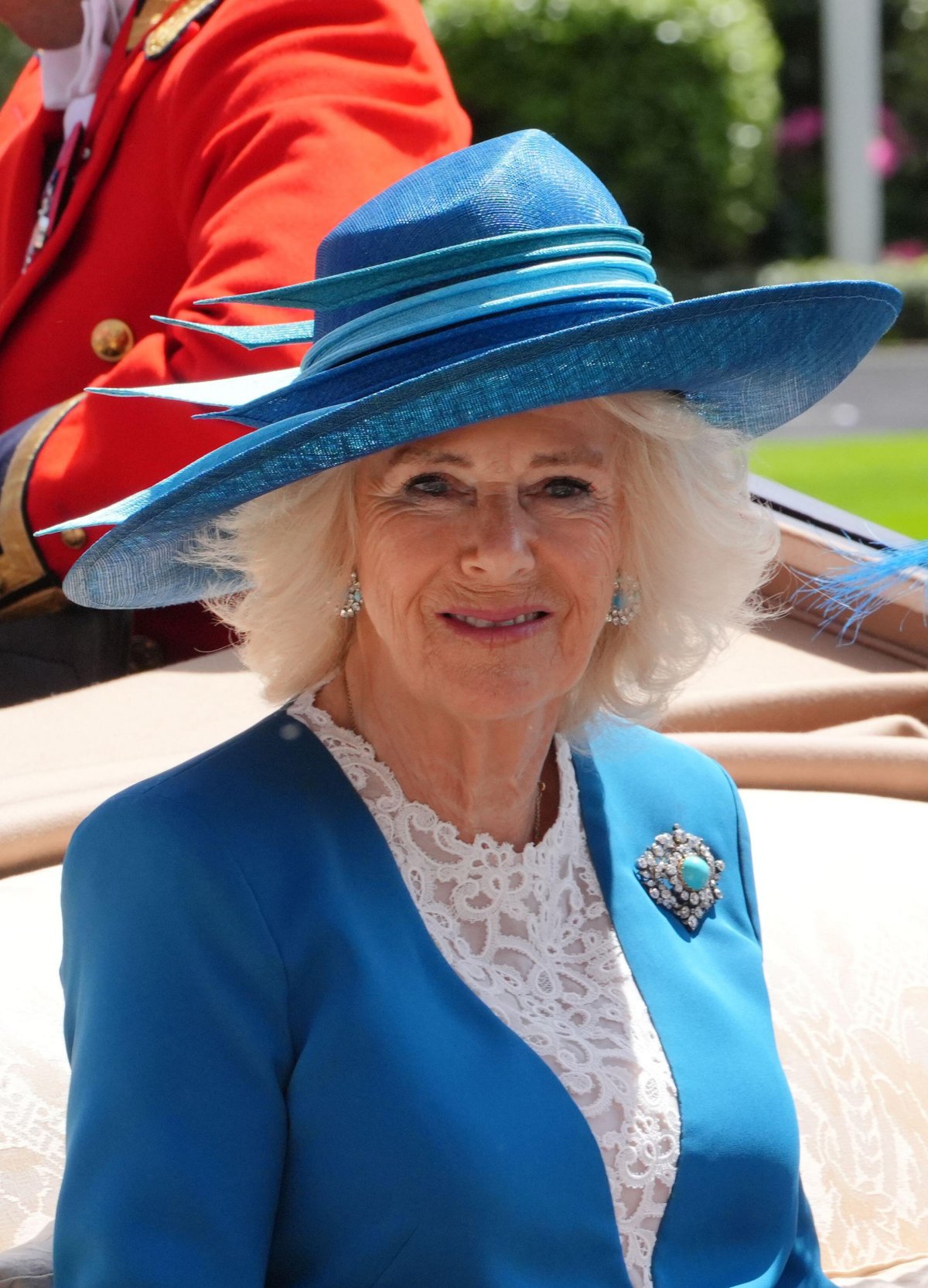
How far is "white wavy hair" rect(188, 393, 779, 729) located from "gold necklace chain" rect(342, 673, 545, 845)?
0.05 metres

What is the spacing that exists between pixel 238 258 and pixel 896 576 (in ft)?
3.54

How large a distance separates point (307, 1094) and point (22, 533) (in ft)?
4.57

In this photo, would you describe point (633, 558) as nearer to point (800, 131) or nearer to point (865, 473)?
point (865, 473)

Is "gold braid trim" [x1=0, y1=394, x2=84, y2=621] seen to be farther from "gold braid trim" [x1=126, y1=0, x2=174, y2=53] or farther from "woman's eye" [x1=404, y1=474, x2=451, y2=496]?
"woman's eye" [x1=404, y1=474, x2=451, y2=496]

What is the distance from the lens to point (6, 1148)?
75.6 inches

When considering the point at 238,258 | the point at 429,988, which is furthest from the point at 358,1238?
the point at 238,258

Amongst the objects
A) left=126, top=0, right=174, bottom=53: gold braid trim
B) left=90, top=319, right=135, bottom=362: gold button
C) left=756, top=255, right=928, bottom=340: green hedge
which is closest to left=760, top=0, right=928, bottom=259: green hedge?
left=756, top=255, right=928, bottom=340: green hedge

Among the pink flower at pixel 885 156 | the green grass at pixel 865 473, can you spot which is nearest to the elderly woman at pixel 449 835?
the green grass at pixel 865 473

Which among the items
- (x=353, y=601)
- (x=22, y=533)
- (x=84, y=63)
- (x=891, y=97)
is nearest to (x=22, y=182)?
(x=84, y=63)

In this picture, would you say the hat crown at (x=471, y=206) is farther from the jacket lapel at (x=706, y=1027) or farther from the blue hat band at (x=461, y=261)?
the jacket lapel at (x=706, y=1027)

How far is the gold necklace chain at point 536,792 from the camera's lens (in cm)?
192

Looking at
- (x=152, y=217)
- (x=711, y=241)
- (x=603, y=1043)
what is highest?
(x=711, y=241)

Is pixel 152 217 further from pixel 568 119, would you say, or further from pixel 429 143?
pixel 568 119

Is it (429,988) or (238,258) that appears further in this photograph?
(238,258)
